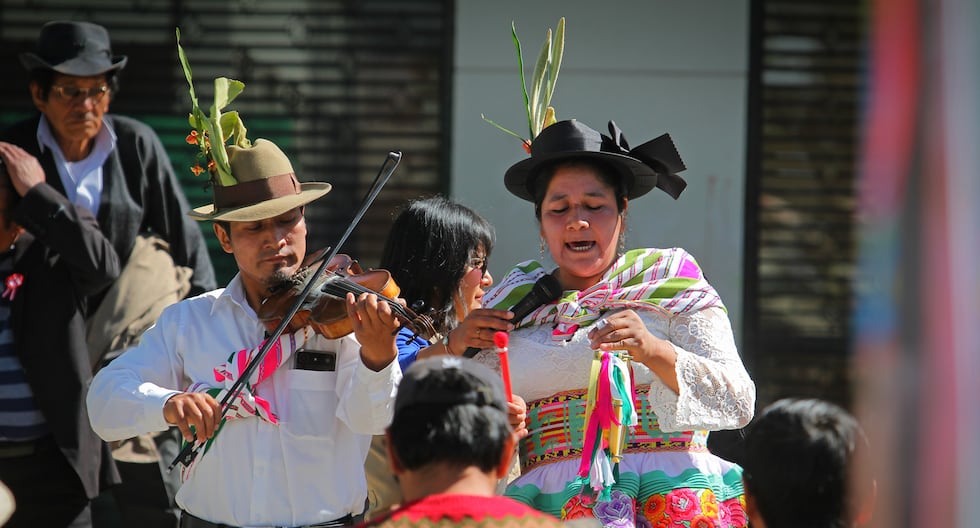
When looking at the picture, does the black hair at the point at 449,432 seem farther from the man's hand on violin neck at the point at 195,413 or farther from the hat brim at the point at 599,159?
the hat brim at the point at 599,159

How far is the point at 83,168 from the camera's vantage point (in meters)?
4.80

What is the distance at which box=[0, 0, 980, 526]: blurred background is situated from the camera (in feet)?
19.7

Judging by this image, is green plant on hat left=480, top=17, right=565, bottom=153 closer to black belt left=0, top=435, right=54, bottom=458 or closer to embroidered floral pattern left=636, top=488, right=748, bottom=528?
embroidered floral pattern left=636, top=488, right=748, bottom=528

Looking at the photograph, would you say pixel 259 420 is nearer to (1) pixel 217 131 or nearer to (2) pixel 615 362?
(1) pixel 217 131

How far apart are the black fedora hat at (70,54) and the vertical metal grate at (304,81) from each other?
4.66ft

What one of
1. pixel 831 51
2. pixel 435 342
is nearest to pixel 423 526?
pixel 435 342

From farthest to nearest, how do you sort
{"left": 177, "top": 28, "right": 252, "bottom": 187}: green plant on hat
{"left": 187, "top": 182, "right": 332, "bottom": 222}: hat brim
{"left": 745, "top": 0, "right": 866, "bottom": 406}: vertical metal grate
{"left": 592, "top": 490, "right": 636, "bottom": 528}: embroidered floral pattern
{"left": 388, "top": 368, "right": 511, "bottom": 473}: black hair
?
1. {"left": 745, "top": 0, "right": 866, "bottom": 406}: vertical metal grate
2. {"left": 177, "top": 28, "right": 252, "bottom": 187}: green plant on hat
3. {"left": 187, "top": 182, "right": 332, "bottom": 222}: hat brim
4. {"left": 592, "top": 490, "right": 636, "bottom": 528}: embroidered floral pattern
5. {"left": 388, "top": 368, "right": 511, "bottom": 473}: black hair

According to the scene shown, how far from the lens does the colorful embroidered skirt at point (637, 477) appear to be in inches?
130

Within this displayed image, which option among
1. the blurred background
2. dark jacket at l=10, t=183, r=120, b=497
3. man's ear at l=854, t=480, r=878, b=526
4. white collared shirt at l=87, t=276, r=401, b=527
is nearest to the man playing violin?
white collared shirt at l=87, t=276, r=401, b=527

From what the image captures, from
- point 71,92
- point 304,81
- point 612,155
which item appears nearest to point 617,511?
point 612,155

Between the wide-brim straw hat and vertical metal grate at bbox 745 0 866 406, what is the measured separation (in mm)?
3103

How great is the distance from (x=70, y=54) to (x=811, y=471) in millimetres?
3358

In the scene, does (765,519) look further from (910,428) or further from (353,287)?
(353,287)

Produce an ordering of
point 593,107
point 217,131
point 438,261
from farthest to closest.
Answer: point 593,107 → point 438,261 → point 217,131
